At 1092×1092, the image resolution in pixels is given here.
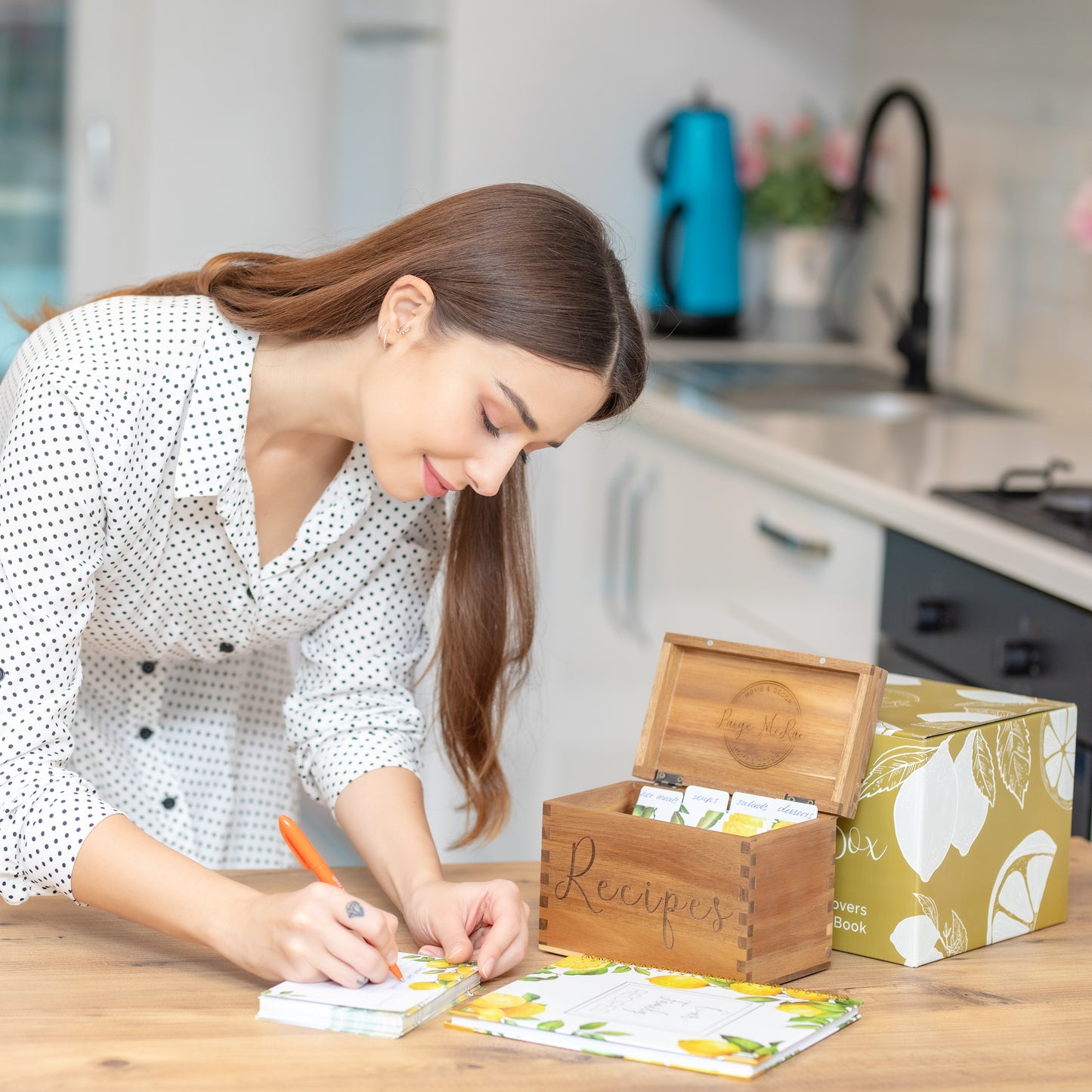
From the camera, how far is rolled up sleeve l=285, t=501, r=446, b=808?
49.8 inches

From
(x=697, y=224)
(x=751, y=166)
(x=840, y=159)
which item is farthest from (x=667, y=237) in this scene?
(x=840, y=159)

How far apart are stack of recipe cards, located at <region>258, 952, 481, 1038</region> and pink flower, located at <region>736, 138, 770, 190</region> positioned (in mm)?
2427

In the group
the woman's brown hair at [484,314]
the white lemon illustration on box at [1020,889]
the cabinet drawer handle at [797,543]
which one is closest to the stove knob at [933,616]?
the cabinet drawer handle at [797,543]

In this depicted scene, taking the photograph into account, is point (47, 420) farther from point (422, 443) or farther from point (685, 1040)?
point (685, 1040)

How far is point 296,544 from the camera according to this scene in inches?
50.3

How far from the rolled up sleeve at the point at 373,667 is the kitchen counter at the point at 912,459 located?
63 centimetres

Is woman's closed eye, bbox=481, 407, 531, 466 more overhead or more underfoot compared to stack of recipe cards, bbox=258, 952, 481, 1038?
more overhead

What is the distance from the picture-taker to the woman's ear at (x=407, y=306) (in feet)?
3.58

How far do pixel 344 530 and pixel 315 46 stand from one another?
107 inches

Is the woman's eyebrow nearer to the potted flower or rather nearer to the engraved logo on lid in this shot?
the engraved logo on lid

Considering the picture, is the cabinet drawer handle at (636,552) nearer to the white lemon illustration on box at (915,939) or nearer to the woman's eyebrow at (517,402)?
the woman's eyebrow at (517,402)

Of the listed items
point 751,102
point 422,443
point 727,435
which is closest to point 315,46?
point 751,102

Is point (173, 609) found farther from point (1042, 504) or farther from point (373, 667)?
point (1042, 504)

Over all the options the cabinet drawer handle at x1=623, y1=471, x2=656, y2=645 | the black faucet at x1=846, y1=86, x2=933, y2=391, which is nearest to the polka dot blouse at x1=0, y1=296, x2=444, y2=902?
the cabinet drawer handle at x1=623, y1=471, x2=656, y2=645
